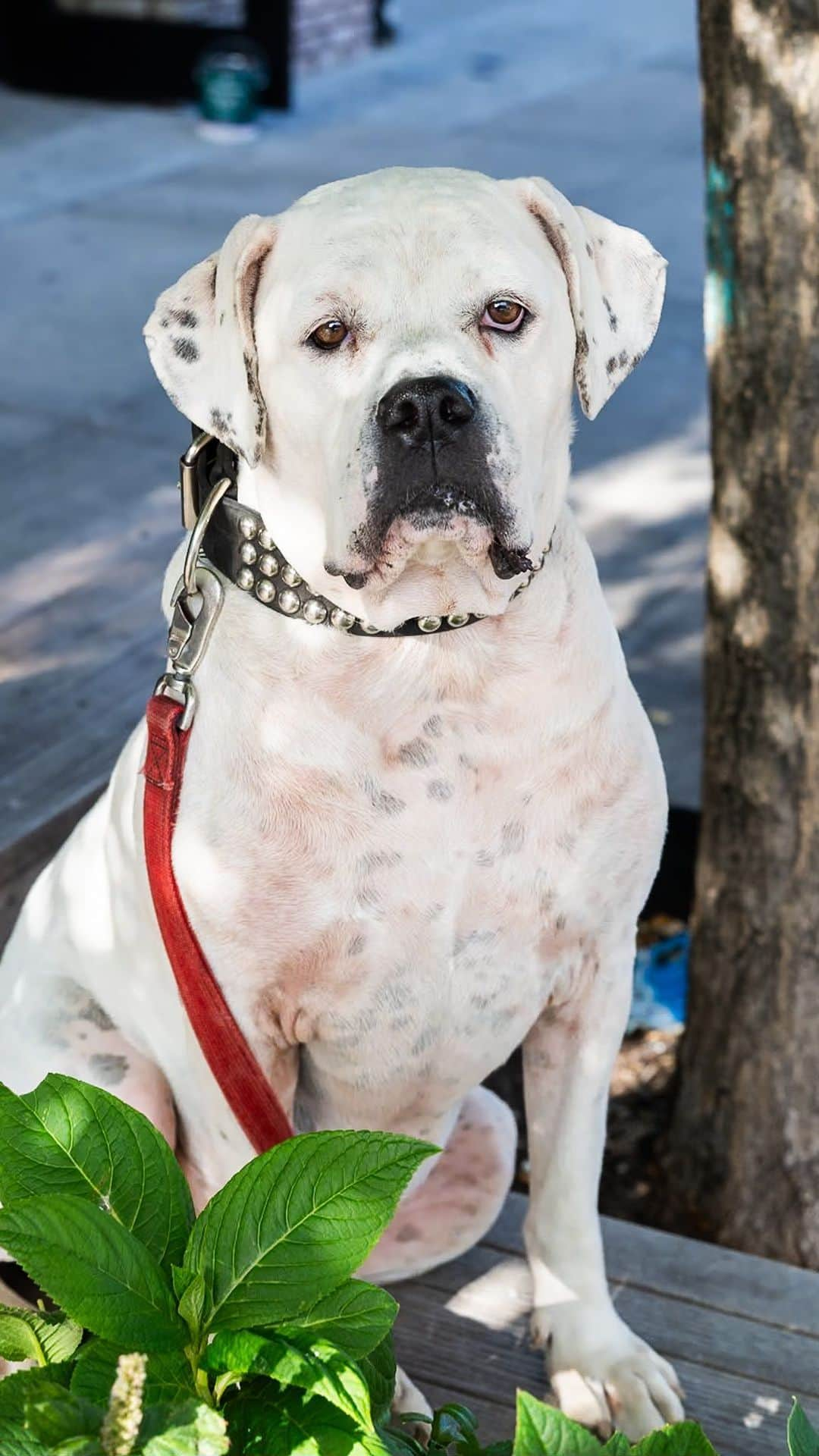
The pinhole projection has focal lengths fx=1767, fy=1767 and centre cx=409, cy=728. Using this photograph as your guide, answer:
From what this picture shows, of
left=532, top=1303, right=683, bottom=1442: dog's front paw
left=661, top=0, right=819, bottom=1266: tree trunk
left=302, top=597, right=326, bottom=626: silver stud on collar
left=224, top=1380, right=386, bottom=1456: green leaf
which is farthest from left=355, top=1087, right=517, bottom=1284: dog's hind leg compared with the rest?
left=224, top=1380, right=386, bottom=1456: green leaf

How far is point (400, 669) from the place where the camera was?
2.12 metres

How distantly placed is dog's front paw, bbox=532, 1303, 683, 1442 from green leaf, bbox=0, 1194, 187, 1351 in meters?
1.04

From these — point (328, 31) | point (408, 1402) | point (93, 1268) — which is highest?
point (328, 31)

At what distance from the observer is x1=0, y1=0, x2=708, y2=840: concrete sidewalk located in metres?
4.39

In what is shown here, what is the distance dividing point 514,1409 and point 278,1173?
1.04 meters

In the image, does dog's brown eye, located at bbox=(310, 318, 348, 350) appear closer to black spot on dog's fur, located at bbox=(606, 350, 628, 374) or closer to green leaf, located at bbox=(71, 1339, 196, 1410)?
black spot on dog's fur, located at bbox=(606, 350, 628, 374)

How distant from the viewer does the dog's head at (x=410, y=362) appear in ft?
6.50

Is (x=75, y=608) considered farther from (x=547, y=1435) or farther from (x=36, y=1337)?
(x=547, y=1435)

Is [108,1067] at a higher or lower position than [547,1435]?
lower

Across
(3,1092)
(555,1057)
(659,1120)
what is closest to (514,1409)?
(555,1057)

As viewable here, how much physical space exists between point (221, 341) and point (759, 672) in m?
1.25

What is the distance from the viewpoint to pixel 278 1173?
151 cm

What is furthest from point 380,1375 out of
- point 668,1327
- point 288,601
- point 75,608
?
point 75,608

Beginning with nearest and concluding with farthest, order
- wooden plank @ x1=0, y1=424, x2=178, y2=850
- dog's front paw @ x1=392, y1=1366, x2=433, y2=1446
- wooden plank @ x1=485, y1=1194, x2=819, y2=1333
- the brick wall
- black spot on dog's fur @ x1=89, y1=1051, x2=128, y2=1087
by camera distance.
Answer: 1. dog's front paw @ x1=392, y1=1366, x2=433, y2=1446
2. black spot on dog's fur @ x1=89, y1=1051, x2=128, y2=1087
3. wooden plank @ x1=485, y1=1194, x2=819, y2=1333
4. wooden plank @ x1=0, y1=424, x2=178, y2=850
5. the brick wall
